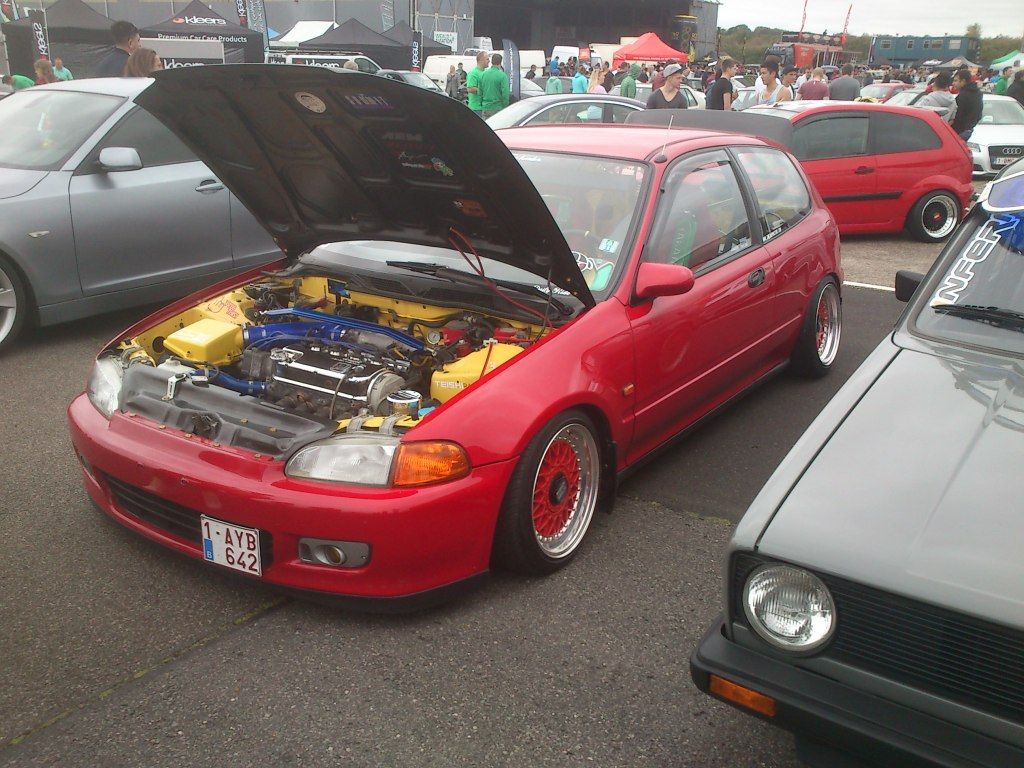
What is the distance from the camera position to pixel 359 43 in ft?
90.1

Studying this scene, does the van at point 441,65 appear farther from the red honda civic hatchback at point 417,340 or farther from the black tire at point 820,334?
the red honda civic hatchback at point 417,340

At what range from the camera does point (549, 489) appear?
10.5 feet

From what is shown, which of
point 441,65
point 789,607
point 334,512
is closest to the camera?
point 789,607

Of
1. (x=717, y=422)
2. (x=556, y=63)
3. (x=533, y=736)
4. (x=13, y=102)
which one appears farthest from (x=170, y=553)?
(x=556, y=63)

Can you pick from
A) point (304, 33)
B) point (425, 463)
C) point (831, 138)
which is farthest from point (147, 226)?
point (304, 33)

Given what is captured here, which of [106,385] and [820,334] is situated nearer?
[106,385]

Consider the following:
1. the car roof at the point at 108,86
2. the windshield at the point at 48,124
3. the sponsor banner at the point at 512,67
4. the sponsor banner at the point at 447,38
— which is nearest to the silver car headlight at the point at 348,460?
the windshield at the point at 48,124

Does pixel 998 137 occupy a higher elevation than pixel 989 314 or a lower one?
lower

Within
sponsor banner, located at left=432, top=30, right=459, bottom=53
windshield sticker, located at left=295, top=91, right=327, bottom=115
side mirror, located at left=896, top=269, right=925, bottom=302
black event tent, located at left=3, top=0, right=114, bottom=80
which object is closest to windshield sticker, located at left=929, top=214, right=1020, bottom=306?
side mirror, located at left=896, top=269, right=925, bottom=302

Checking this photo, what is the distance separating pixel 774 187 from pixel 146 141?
13.4ft

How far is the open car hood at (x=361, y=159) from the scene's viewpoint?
9.89ft

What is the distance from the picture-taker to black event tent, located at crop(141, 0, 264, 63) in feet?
68.6

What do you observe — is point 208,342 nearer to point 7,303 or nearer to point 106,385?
point 106,385

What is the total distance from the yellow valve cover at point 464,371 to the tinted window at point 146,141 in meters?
3.43
